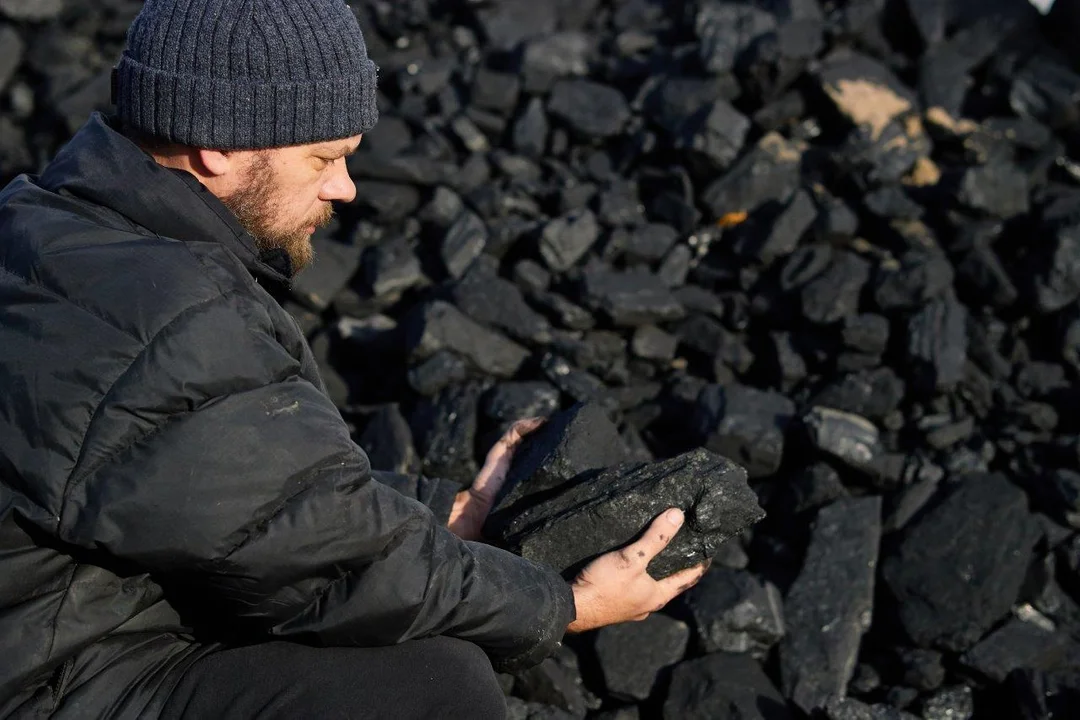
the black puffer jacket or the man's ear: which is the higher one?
the man's ear

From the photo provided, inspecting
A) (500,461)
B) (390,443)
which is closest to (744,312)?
(390,443)

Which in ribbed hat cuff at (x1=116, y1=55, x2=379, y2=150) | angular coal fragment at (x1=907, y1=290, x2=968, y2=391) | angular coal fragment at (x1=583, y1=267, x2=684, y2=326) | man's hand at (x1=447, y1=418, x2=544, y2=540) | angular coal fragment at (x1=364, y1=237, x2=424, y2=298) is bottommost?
angular coal fragment at (x1=364, y1=237, x2=424, y2=298)

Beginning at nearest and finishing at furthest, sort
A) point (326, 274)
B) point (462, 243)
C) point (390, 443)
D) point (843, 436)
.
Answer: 1. point (843, 436)
2. point (390, 443)
3. point (326, 274)
4. point (462, 243)

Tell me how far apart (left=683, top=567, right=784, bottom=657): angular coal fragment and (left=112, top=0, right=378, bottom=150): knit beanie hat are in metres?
2.20

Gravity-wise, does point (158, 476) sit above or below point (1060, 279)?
above

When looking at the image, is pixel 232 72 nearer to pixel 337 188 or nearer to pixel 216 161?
pixel 216 161

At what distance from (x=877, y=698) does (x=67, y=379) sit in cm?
293

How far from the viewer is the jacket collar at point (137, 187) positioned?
2.65 meters

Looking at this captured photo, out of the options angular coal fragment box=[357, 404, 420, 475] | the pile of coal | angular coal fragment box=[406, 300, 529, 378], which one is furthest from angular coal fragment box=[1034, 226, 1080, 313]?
angular coal fragment box=[357, 404, 420, 475]

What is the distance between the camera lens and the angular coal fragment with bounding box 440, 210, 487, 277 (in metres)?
5.92

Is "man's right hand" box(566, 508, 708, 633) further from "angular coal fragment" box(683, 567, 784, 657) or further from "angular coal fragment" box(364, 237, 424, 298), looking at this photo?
"angular coal fragment" box(364, 237, 424, 298)

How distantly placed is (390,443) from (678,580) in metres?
1.80

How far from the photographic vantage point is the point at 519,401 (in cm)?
495

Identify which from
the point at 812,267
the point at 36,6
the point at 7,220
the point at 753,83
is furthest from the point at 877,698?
the point at 36,6
